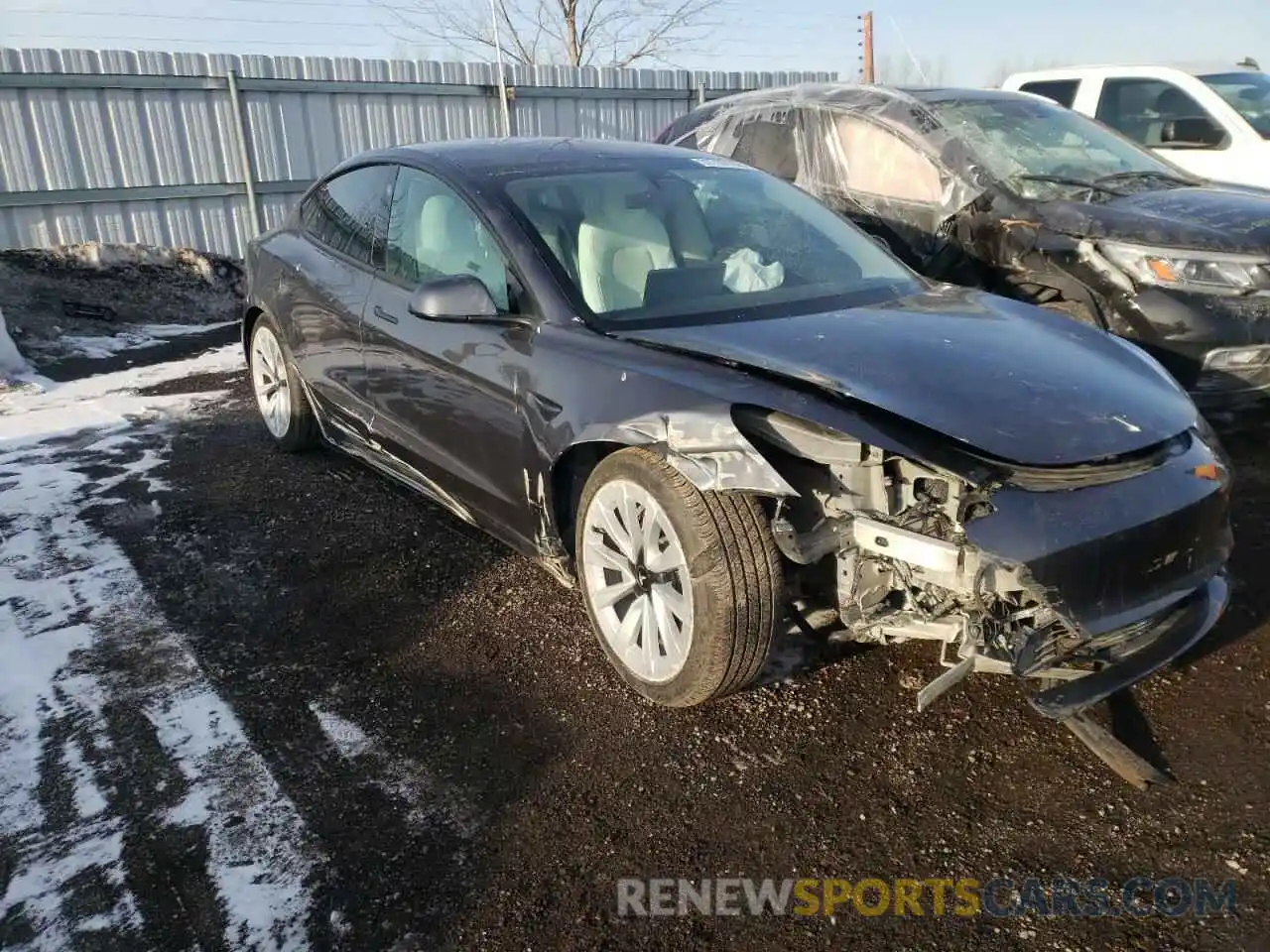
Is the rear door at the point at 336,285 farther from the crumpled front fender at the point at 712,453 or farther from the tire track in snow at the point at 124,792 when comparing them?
the crumpled front fender at the point at 712,453

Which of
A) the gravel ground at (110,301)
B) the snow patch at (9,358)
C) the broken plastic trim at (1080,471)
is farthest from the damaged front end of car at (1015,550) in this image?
the gravel ground at (110,301)

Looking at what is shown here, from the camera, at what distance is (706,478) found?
251 centimetres

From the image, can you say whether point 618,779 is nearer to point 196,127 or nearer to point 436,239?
point 436,239

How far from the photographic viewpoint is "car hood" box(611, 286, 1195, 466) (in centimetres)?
243

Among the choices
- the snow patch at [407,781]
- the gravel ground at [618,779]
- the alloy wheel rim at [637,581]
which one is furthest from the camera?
the alloy wheel rim at [637,581]

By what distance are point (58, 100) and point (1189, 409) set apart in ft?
34.0

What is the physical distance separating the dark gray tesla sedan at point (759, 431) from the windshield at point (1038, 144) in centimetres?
184

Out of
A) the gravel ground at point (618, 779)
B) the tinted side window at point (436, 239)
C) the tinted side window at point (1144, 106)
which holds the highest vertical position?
the tinted side window at point (1144, 106)

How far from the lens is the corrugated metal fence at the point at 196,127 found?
9.36m

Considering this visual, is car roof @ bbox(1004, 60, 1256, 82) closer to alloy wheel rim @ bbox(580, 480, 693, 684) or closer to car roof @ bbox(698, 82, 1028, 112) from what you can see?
car roof @ bbox(698, 82, 1028, 112)

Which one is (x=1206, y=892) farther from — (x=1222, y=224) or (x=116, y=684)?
(x=1222, y=224)

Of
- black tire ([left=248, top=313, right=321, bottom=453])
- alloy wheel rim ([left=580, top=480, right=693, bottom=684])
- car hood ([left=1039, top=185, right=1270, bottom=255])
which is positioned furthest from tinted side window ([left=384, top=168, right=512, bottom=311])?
car hood ([left=1039, top=185, right=1270, bottom=255])

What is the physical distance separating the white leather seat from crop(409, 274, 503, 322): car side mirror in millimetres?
319

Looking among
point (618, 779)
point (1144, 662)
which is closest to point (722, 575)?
point (618, 779)
